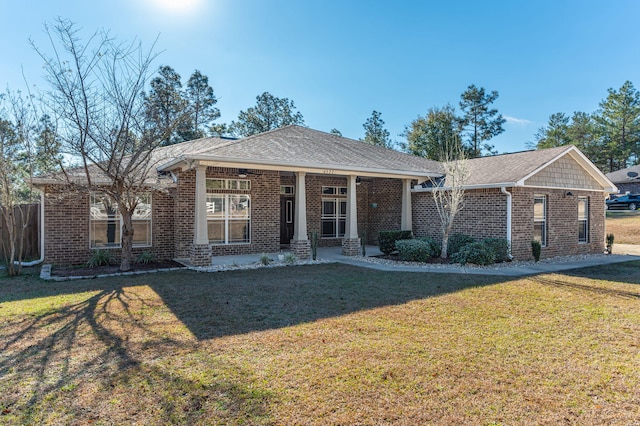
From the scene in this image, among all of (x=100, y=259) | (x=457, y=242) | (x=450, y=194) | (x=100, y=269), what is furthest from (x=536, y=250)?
(x=100, y=259)

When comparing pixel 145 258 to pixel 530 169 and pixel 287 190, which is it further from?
pixel 530 169

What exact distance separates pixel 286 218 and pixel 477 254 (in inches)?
293

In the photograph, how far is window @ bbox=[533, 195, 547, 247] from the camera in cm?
1284

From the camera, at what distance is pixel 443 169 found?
1538 cm

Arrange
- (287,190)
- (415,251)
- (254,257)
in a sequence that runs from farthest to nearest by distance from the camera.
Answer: (287,190)
(254,257)
(415,251)

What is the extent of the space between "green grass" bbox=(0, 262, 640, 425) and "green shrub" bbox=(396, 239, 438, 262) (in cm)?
397

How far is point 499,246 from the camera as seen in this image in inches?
453

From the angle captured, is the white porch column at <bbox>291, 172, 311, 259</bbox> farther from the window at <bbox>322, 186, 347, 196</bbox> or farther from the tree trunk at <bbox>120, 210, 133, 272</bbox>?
the tree trunk at <bbox>120, 210, 133, 272</bbox>

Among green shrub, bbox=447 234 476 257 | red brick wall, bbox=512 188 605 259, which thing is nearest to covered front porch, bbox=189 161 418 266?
green shrub, bbox=447 234 476 257

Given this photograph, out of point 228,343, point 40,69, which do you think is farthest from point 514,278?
point 40,69

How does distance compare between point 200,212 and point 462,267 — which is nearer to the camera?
point 200,212

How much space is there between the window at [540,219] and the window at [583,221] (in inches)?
99.6

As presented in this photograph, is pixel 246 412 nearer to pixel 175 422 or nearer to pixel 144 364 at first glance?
pixel 175 422

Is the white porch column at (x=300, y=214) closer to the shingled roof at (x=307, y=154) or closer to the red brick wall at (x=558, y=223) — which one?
the shingled roof at (x=307, y=154)
